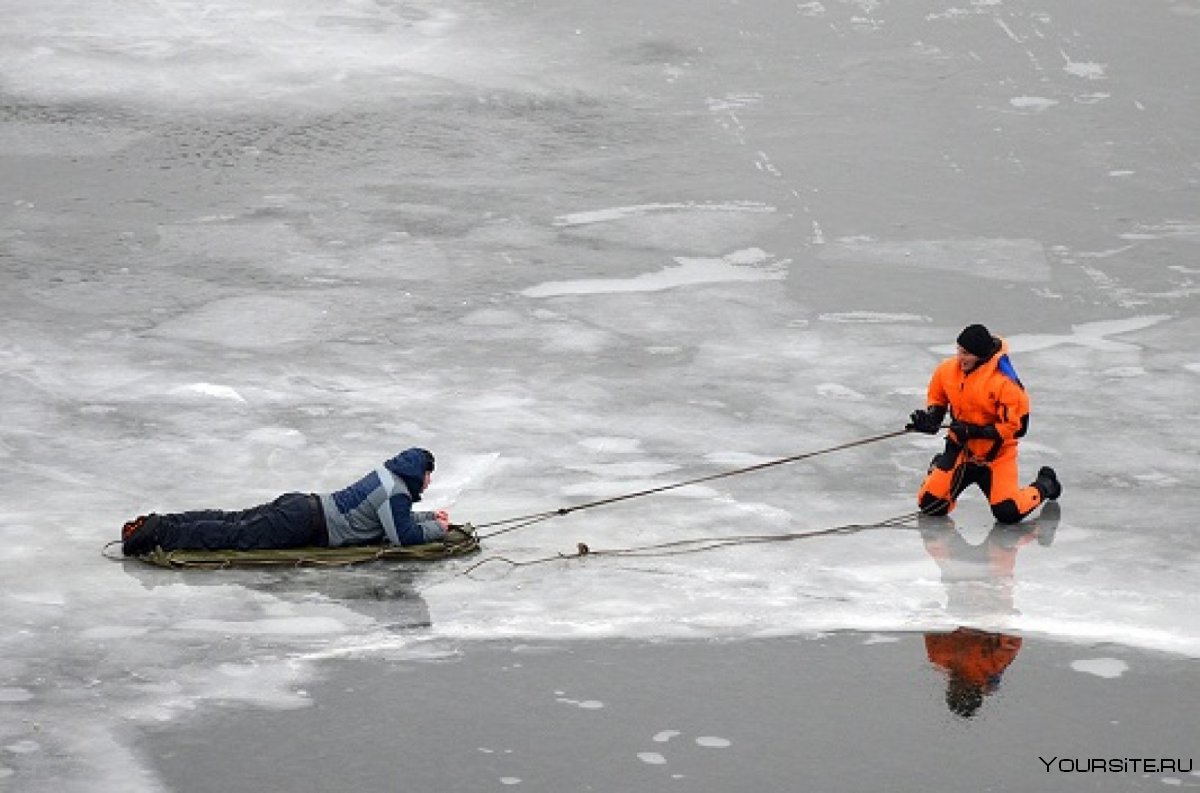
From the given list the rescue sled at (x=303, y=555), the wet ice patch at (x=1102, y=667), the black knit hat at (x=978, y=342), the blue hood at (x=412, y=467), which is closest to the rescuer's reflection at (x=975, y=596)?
the wet ice patch at (x=1102, y=667)

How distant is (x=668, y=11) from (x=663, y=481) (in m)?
10.5

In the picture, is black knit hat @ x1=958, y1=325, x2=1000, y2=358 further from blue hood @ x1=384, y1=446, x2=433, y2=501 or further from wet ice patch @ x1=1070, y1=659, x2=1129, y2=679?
blue hood @ x1=384, y1=446, x2=433, y2=501

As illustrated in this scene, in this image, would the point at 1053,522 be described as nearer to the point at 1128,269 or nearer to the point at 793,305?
the point at 793,305

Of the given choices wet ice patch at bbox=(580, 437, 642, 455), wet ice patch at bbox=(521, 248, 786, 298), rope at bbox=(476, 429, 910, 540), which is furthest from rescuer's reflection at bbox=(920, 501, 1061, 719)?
wet ice patch at bbox=(521, 248, 786, 298)

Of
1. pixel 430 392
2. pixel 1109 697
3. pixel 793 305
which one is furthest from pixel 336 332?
pixel 1109 697

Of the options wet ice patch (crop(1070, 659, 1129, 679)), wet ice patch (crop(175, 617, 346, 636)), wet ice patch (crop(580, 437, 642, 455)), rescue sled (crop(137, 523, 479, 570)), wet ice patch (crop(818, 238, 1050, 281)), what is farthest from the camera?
wet ice patch (crop(818, 238, 1050, 281))

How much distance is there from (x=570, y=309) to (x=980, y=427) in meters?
4.49

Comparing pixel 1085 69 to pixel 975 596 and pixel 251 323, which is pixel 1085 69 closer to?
pixel 251 323

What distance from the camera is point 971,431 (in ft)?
35.3

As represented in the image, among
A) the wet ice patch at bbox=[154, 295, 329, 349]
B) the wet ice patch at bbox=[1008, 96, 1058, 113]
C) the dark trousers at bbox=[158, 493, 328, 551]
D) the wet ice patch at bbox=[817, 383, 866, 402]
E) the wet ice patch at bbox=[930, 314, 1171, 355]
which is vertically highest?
the wet ice patch at bbox=[1008, 96, 1058, 113]

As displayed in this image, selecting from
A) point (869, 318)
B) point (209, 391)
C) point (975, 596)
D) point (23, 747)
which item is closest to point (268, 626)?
point (23, 747)

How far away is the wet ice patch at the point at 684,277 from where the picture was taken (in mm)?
14914

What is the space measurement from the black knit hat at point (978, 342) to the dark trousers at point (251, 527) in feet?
11.8

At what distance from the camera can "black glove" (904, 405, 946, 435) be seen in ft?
35.4
